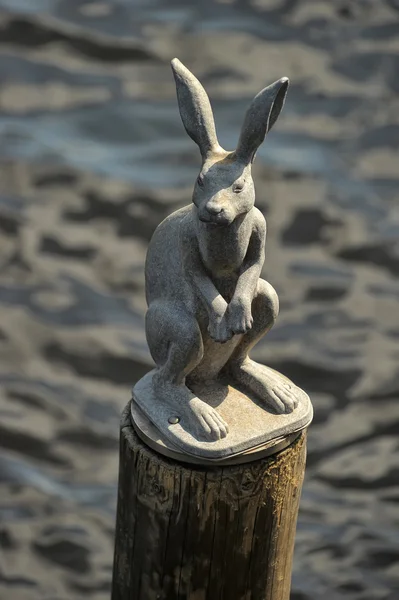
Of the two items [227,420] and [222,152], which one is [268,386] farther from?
[222,152]

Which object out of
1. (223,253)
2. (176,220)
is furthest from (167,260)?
(223,253)

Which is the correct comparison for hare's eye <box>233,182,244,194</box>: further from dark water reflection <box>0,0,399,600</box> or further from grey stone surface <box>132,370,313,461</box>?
dark water reflection <box>0,0,399,600</box>

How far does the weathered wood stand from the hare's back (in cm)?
49

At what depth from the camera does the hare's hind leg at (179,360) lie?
3.80 meters

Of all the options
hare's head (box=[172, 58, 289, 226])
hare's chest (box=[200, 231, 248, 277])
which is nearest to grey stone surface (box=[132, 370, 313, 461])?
hare's chest (box=[200, 231, 248, 277])

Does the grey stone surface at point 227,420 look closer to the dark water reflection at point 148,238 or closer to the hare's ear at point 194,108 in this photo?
→ the hare's ear at point 194,108

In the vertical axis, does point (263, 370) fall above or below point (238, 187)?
below

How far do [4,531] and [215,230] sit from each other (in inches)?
108

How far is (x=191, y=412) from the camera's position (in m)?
3.83

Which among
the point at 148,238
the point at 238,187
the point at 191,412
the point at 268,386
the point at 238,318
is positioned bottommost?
the point at 191,412

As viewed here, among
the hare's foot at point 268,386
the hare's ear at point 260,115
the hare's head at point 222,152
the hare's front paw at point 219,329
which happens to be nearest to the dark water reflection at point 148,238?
the hare's foot at point 268,386

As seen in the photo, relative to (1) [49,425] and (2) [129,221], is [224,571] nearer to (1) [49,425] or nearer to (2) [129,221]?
(1) [49,425]

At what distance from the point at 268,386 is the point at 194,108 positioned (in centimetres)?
100

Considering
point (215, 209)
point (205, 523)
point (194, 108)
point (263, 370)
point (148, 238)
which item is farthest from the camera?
point (148, 238)
